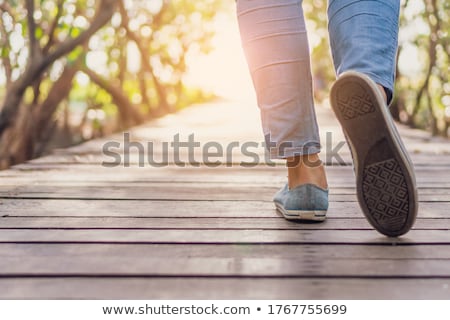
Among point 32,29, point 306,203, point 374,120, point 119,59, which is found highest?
point 119,59

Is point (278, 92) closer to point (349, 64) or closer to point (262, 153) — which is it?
point (349, 64)

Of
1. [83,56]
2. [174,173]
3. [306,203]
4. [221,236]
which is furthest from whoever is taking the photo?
[83,56]

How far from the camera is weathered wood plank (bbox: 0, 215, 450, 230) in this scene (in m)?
1.31

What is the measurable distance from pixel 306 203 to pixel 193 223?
0.79ft

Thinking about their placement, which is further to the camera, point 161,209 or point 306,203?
point 161,209

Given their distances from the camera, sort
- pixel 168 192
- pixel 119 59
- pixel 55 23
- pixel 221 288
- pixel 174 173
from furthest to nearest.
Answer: pixel 119 59
pixel 55 23
pixel 174 173
pixel 168 192
pixel 221 288

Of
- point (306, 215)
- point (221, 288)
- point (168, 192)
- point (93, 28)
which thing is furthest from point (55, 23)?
point (221, 288)

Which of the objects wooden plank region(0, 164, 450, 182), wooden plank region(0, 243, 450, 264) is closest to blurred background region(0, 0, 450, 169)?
wooden plank region(0, 164, 450, 182)

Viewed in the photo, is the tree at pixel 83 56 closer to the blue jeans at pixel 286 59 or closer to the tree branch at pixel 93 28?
the tree branch at pixel 93 28

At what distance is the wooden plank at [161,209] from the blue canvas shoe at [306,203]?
80mm

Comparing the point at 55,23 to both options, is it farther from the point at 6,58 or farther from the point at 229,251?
the point at 229,251

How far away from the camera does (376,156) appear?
1.12 meters

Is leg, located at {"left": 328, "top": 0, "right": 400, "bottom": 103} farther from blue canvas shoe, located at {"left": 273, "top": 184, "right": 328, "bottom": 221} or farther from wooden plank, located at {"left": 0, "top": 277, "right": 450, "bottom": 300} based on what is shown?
wooden plank, located at {"left": 0, "top": 277, "right": 450, "bottom": 300}

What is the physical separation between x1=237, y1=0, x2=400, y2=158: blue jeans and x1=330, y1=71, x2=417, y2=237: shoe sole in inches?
5.6
